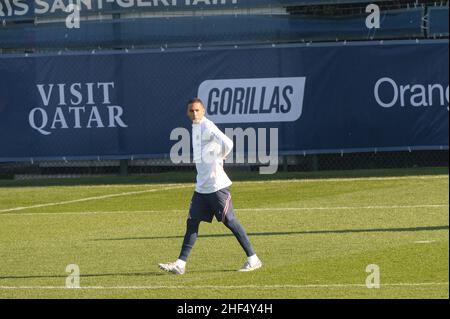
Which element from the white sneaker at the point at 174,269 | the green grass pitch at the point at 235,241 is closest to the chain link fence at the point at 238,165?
the green grass pitch at the point at 235,241

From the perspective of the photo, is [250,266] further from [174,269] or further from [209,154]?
[209,154]

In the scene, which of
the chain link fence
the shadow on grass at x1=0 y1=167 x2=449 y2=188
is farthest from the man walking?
the chain link fence

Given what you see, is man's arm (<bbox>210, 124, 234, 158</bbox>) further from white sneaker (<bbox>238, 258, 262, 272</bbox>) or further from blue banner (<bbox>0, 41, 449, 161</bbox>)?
blue banner (<bbox>0, 41, 449, 161</bbox>)

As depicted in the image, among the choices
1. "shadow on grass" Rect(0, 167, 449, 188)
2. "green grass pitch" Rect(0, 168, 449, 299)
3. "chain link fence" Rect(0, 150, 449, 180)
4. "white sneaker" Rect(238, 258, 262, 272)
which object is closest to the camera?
"green grass pitch" Rect(0, 168, 449, 299)

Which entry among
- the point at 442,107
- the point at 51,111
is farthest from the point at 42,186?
the point at 442,107

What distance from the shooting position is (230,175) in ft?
79.8

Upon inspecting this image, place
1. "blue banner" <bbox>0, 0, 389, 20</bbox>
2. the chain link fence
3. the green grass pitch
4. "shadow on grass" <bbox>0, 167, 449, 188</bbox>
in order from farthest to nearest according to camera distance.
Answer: "blue banner" <bbox>0, 0, 389, 20</bbox> → the chain link fence → "shadow on grass" <bbox>0, 167, 449, 188</bbox> → the green grass pitch

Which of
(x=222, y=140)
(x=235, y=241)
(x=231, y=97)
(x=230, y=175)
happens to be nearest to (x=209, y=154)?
(x=222, y=140)

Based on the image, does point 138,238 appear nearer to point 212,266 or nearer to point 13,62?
point 212,266

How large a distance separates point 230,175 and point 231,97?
1497 mm

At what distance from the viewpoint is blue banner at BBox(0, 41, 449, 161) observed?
23.8 metres

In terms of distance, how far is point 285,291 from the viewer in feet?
37.9

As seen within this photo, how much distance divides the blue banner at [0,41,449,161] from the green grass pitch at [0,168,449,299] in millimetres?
688

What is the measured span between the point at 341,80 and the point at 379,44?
978 mm
